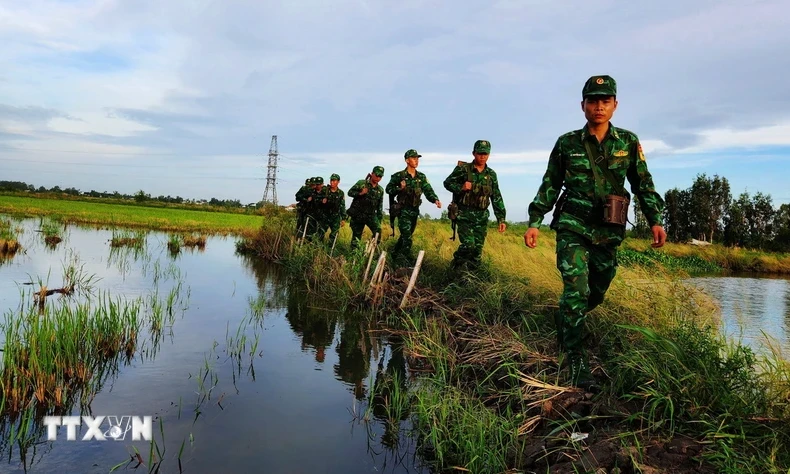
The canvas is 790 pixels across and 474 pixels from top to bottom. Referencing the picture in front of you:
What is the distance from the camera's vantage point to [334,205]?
13008mm

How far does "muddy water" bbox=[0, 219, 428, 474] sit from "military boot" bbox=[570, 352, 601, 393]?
4.32 ft

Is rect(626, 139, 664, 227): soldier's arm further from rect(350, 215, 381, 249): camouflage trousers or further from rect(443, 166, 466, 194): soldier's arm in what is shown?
rect(350, 215, 381, 249): camouflage trousers

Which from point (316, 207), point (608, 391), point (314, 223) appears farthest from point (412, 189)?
point (608, 391)

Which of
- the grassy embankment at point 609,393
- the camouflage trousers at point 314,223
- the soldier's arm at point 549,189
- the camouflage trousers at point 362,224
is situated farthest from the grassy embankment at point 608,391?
the camouflage trousers at point 314,223

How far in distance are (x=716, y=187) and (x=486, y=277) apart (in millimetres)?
38222

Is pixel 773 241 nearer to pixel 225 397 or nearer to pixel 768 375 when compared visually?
pixel 768 375

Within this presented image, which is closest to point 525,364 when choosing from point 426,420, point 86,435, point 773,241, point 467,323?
point 426,420

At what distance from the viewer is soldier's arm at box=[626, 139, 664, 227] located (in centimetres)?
388

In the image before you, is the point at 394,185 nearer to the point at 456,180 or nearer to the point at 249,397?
the point at 456,180

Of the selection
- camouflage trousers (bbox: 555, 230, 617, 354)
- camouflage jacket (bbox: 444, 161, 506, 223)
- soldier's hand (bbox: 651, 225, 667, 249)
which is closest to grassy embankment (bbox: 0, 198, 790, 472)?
camouflage trousers (bbox: 555, 230, 617, 354)

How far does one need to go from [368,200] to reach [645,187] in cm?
773

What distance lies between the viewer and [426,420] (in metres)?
3.48

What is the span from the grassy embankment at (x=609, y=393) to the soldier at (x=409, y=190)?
3.60 meters

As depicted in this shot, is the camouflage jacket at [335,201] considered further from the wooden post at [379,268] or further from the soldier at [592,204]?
the soldier at [592,204]
